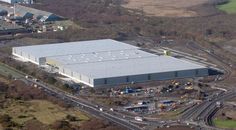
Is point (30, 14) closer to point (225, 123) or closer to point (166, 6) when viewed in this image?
point (166, 6)

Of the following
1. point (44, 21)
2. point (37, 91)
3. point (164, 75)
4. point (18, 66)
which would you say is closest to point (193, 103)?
point (164, 75)

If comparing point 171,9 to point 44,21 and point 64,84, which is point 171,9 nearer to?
point 44,21

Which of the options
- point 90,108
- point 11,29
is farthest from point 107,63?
point 11,29

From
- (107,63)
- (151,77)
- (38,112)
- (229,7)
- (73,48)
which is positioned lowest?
(38,112)

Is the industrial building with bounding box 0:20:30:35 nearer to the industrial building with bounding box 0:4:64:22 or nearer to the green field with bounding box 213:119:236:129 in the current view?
the industrial building with bounding box 0:4:64:22

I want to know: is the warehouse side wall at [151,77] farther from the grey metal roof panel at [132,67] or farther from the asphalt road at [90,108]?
the asphalt road at [90,108]

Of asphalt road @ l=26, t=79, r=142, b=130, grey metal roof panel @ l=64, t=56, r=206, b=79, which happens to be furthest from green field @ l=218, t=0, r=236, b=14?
asphalt road @ l=26, t=79, r=142, b=130

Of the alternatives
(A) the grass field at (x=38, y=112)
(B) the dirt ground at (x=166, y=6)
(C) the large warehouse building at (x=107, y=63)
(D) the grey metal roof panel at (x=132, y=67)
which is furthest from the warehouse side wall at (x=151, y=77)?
(B) the dirt ground at (x=166, y=6)
